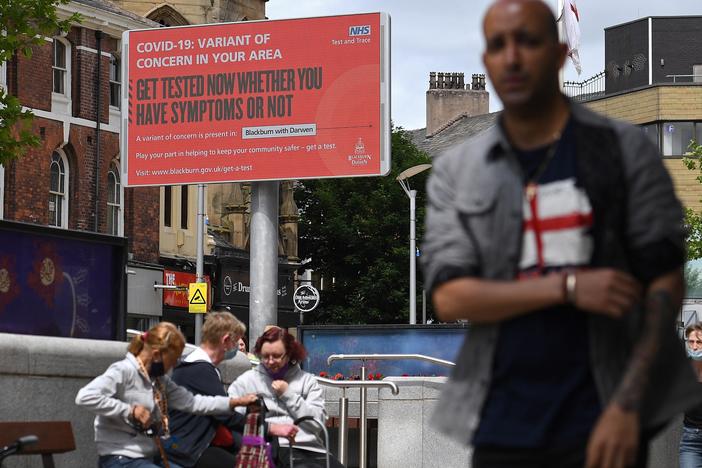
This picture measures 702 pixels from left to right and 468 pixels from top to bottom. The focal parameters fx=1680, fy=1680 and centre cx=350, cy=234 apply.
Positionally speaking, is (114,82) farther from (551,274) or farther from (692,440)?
(551,274)

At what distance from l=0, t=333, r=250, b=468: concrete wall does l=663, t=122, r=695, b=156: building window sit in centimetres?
5871

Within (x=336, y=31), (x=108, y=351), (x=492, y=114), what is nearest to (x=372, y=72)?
(x=336, y=31)

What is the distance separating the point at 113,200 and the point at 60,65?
460 cm

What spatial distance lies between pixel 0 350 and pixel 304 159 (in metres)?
19.3

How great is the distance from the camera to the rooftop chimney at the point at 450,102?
340ft

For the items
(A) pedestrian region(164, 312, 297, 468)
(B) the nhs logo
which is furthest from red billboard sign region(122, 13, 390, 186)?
(A) pedestrian region(164, 312, 297, 468)

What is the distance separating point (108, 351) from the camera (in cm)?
1055

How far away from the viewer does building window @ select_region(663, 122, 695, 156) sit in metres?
67.6

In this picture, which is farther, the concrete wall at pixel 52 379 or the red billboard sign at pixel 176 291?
the red billboard sign at pixel 176 291

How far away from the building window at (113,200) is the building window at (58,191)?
2359 millimetres

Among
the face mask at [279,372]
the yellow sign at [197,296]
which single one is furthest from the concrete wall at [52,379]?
the yellow sign at [197,296]

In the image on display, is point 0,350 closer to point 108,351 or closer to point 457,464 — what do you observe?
point 108,351

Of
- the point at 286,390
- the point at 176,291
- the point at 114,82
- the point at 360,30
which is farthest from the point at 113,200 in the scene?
the point at 286,390

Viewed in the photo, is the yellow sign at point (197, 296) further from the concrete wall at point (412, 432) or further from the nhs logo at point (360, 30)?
the concrete wall at point (412, 432)
